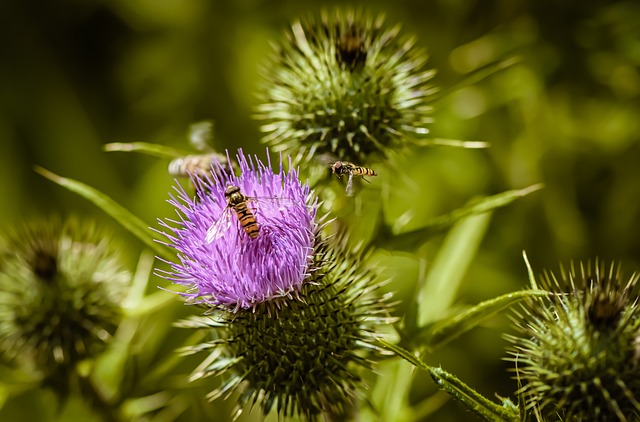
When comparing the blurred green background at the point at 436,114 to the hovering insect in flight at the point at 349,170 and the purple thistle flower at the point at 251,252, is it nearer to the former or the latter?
the hovering insect in flight at the point at 349,170

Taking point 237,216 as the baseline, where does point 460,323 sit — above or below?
below

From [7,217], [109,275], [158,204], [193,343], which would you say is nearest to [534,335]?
[193,343]

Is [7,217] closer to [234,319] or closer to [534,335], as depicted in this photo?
[234,319]

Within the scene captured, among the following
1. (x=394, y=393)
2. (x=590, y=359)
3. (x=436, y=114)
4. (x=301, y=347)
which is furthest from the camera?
(x=436, y=114)

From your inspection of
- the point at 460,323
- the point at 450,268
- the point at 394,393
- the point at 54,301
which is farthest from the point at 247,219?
the point at 54,301

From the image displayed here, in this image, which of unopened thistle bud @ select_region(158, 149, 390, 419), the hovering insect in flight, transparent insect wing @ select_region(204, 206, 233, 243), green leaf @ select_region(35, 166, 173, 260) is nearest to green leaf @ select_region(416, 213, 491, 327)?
unopened thistle bud @ select_region(158, 149, 390, 419)

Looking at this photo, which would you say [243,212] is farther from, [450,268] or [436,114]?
[436,114]
